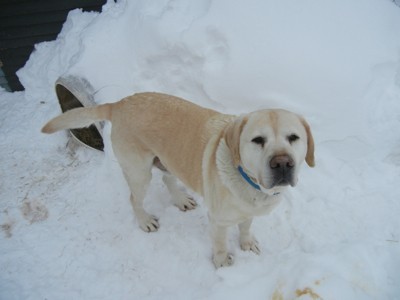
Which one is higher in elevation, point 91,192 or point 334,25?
point 334,25

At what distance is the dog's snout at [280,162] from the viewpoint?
6.15 feet

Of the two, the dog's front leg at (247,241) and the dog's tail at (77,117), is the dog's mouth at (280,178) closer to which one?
the dog's front leg at (247,241)

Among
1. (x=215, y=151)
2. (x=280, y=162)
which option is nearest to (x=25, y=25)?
(x=215, y=151)

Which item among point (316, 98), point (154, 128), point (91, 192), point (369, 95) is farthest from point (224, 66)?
point (91, 192)

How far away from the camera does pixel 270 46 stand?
3.29 metres

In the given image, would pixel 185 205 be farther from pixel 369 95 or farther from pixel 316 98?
pixel 369 95

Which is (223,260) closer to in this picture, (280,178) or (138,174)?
(138,174)

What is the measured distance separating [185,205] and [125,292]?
102cm

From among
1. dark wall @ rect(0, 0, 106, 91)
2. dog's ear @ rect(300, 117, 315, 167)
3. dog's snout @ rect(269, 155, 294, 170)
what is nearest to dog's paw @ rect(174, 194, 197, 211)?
dog's ear @ rect(300, 117, 315, 167)

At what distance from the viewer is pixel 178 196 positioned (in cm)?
337

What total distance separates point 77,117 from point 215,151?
1330mm

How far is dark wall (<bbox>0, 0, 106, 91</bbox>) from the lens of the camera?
490 cm

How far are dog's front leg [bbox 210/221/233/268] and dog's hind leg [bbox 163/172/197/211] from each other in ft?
2.31

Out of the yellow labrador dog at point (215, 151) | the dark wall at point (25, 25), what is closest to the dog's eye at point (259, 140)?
the yellow labrador dog at point (215, 151)
